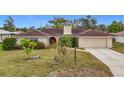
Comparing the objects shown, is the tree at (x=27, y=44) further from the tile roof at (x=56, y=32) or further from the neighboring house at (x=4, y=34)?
the neighboring house at (x=4, y=34)

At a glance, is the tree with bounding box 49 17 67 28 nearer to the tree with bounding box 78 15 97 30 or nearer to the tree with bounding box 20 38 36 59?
the tree with bounding box 78 15 97 30

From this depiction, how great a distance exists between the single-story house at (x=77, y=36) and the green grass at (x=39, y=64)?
372mm

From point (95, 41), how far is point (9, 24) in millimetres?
2980

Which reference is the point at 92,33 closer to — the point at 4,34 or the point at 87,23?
the point at 87,23

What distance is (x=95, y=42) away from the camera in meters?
13.4

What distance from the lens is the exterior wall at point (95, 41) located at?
12961mm

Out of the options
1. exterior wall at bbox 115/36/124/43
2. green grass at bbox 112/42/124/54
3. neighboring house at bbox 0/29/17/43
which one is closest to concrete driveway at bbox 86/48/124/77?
green grass at bbox 112/42/124/54

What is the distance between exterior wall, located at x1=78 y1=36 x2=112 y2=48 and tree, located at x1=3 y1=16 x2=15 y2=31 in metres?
2.29

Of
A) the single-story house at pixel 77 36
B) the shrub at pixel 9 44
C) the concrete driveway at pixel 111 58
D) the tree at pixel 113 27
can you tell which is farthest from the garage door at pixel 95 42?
the shrub at pixel 9 44

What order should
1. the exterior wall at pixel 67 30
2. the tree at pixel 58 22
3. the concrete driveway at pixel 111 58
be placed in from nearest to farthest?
the tree at pixel 58 22
the exterior wall at pixel 67 30
the concrete driveway at pixel 111 58
